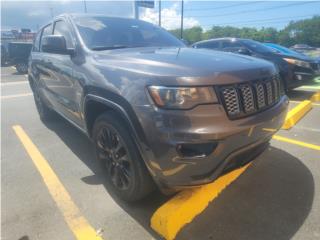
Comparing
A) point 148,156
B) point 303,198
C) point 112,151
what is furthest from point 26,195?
point 303,198

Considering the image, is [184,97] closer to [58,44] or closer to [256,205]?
[256,205]

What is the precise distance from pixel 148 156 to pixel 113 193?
1026 mm

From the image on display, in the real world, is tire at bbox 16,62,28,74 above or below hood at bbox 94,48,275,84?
below

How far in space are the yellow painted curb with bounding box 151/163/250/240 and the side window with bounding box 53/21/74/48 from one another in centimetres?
213

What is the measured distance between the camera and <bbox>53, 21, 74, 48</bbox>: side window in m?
3.42

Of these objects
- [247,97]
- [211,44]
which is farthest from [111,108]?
[211,44]

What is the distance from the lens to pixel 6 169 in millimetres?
3623

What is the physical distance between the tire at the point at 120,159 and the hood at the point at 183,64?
51 cm

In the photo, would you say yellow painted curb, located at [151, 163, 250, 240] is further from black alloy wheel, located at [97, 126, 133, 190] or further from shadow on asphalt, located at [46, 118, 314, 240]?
black alloy wheel, located at [97, 126, 133, 190]

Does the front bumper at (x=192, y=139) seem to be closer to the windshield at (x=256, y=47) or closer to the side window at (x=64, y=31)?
the side window at (x=64, y=31)

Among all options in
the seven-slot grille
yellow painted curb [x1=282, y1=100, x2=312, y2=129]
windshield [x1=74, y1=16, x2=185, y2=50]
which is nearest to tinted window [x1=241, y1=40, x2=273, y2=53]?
yellow painted curb [x1=282, y1=100, x2=312, y2=129]

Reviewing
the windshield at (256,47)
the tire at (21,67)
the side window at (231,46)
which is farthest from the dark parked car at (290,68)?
the tire at (21,67)

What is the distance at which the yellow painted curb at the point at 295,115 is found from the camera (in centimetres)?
474

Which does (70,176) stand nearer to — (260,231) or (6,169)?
(6,169)
